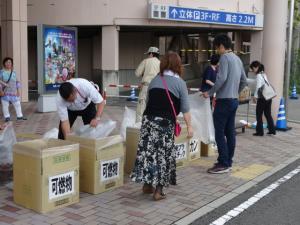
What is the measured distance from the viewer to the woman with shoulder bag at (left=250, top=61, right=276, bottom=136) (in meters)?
9.92

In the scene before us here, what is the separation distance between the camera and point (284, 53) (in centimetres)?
1143

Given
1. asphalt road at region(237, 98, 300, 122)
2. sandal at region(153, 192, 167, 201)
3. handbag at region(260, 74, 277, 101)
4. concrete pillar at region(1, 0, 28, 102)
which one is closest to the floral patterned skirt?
sandal at region(153, 192, 167, 201)

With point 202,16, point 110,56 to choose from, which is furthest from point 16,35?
point 202,16

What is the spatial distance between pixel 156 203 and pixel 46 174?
133cm

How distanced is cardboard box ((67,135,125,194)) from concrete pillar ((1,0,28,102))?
32.9 ft

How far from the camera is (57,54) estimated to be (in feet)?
43.4

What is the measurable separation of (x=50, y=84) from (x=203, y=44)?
17.8m

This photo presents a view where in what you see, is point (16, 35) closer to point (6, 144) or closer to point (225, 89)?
point (6, 144)

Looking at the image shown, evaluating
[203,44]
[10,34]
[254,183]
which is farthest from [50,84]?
[203,44]

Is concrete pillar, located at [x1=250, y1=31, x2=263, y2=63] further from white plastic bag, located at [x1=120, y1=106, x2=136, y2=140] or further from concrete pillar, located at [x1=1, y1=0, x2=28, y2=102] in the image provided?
white plastic bag, located at [x1=120, y1=106, x2=136, y2=140]

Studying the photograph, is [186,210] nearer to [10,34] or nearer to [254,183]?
[254,183]

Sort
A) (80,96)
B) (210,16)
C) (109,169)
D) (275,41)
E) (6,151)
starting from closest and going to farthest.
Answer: (109,169)
(80,96)
(6,151)
(275,41)
(210,16)

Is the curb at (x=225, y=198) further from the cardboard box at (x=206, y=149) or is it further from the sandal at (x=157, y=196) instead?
the cardboard box at (x=206, y=149)

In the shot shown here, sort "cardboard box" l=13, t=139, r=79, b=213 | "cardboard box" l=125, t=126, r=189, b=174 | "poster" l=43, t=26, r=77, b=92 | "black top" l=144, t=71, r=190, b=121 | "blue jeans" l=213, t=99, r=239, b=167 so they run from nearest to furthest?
"cardboard box" l=13, t=139, r=79, b=213 → "black top" l=144, t=71, r=190, b=121 → "cardboard box" l=125, t=126, r=189, b=174 → "blue jeans" l=213, t=99, r=239, b=167 → "poster" l=43, t=26, r=77, b=92
